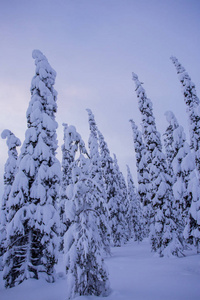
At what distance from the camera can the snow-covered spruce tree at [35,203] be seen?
9797mm

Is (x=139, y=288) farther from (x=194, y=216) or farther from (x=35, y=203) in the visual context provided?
(x=194, y=216)

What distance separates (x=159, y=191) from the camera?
16828 millimetres

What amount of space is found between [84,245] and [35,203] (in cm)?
559

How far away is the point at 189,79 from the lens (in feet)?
55.4

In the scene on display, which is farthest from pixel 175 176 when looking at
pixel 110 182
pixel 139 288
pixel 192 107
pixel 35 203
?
pixel 110 182

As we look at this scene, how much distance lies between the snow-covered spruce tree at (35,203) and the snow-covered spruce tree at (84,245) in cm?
393

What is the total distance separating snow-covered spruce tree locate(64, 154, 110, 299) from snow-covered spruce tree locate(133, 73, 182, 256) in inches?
440

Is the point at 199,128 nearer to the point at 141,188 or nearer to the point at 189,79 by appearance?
the point at 189,79

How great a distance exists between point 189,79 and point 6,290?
2011cm

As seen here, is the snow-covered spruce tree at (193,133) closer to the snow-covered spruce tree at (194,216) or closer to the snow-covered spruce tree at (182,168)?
the snow-covered spruce tree at (194,216)

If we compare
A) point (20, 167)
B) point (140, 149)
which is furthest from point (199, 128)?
point (20, 167)

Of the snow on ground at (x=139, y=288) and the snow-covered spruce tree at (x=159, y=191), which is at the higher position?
the snow-covered spruce tree at (x=159, y=191)

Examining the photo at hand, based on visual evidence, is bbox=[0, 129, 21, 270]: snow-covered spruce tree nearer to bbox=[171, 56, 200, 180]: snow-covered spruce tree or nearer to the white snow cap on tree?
the white snow cap on tree

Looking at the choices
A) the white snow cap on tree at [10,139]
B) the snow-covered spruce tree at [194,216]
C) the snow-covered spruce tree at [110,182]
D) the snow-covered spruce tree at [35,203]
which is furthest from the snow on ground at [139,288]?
the snow-covered spruce tree at [110,182]
